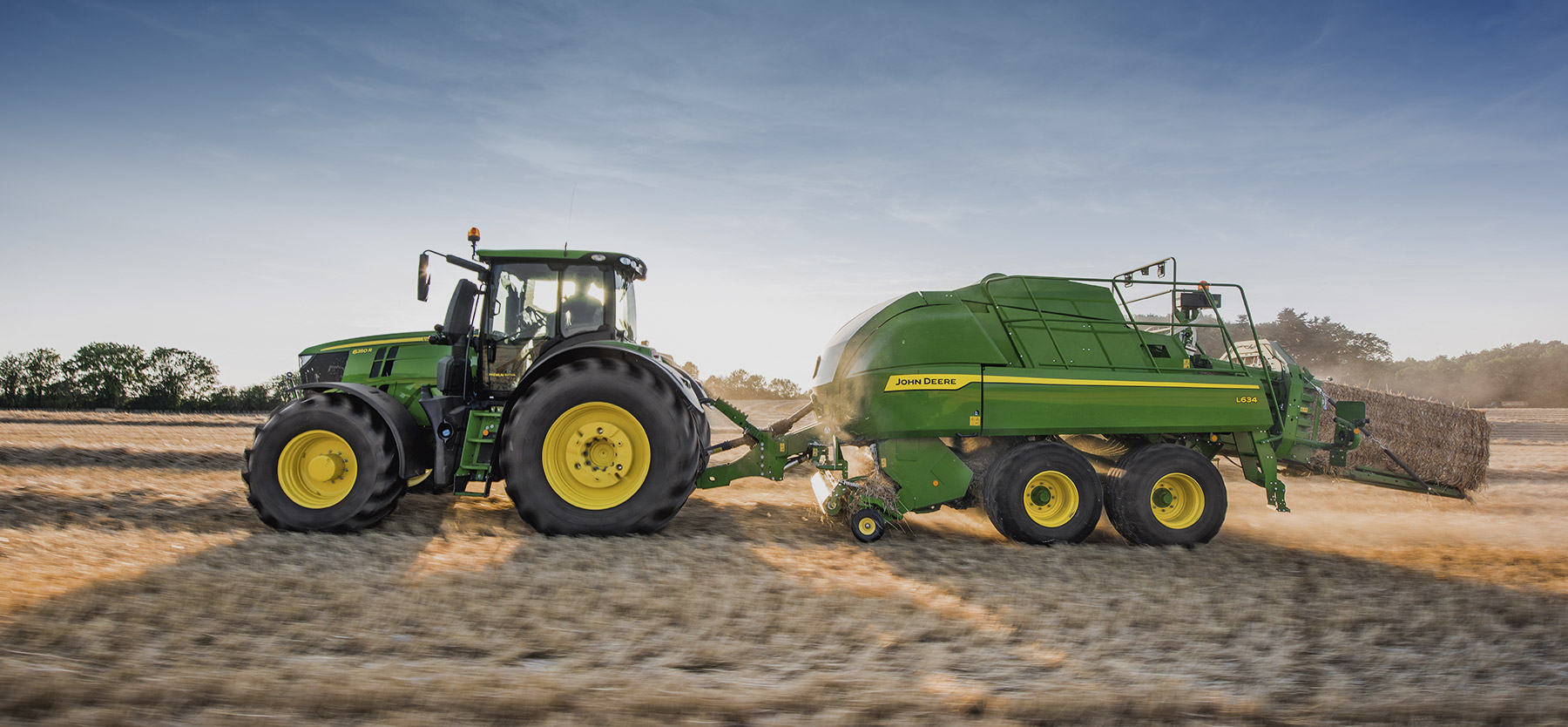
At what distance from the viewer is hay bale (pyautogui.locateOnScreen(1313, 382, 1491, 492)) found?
10.4m


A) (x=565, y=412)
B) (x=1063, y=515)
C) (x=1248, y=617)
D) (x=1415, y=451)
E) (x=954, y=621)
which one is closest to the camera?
(x=954, y=621)

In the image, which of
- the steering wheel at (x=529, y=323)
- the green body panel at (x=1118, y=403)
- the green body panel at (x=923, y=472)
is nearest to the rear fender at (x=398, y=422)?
the steering wheel at (x=529, y=323)

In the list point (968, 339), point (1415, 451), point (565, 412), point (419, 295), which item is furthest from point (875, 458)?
point (1415, 451)

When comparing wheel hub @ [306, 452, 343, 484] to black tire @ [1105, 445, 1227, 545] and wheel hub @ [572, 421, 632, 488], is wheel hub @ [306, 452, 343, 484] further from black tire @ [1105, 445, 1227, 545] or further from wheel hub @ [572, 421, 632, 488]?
black tire @ [1105, 445, 1227, 545]

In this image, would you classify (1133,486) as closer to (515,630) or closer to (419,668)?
(515,630)

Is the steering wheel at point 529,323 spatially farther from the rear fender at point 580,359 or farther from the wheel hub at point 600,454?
the wheel hub at point 600,454

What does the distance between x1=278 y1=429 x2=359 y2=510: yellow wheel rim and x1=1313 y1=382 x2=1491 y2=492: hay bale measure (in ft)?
38.4

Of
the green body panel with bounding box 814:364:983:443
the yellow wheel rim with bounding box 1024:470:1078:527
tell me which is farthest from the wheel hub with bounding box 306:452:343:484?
the yellow wheel rim with bounding box 1024:470:1078:527

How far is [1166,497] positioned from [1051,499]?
97 centimetres

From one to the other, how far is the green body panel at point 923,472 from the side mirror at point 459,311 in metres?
3.27

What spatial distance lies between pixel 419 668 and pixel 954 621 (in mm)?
2397

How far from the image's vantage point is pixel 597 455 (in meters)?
5.20

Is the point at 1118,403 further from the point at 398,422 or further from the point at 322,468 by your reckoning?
the point at 322,468

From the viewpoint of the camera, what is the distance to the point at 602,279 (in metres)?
6.00
